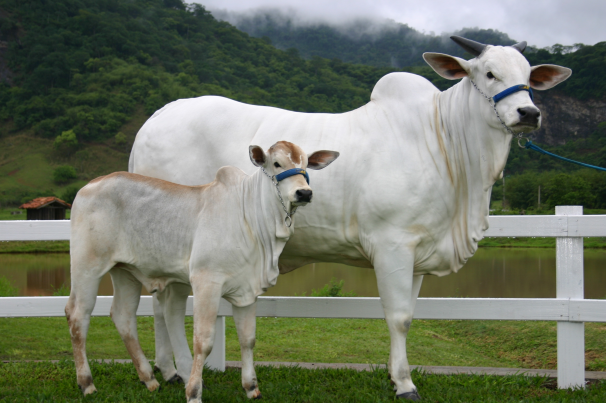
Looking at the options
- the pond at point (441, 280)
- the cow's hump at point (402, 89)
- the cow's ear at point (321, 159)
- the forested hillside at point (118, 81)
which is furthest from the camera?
the forested hillside at point (118, 81)

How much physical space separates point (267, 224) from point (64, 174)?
5071 centimetres

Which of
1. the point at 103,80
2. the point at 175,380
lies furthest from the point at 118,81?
the point at 175,380

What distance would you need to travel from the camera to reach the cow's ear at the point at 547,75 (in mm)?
→ 3992

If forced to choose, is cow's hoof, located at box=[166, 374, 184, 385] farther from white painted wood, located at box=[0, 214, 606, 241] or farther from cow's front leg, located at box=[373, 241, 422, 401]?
cow's front leg, located at box=[373, 241, 422, 401]

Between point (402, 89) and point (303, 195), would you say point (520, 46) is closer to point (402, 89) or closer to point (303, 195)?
point (402, 89)

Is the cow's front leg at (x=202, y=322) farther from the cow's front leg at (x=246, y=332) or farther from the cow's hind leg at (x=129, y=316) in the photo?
the cow's hind leg at (x=129, y=316)

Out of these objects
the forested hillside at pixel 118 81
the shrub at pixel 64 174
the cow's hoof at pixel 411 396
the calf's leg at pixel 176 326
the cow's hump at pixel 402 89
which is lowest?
the cow's hoof at pixel 411 396

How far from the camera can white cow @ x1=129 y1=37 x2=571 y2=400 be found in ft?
12.5

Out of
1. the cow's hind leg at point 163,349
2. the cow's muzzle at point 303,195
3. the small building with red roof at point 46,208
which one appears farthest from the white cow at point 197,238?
the small building with red roof at point 46,208

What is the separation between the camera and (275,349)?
6430 millimetres

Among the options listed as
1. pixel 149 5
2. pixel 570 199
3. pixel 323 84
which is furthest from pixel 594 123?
pixel 149 5

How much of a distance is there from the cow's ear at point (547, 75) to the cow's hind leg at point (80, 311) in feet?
11.4

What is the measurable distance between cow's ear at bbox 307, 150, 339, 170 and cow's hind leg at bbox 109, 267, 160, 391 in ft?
5.33

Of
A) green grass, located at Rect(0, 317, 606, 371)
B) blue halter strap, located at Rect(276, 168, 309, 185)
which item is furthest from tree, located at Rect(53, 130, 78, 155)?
blue halter strap, located at Rect(276, 168, 309, 185)
